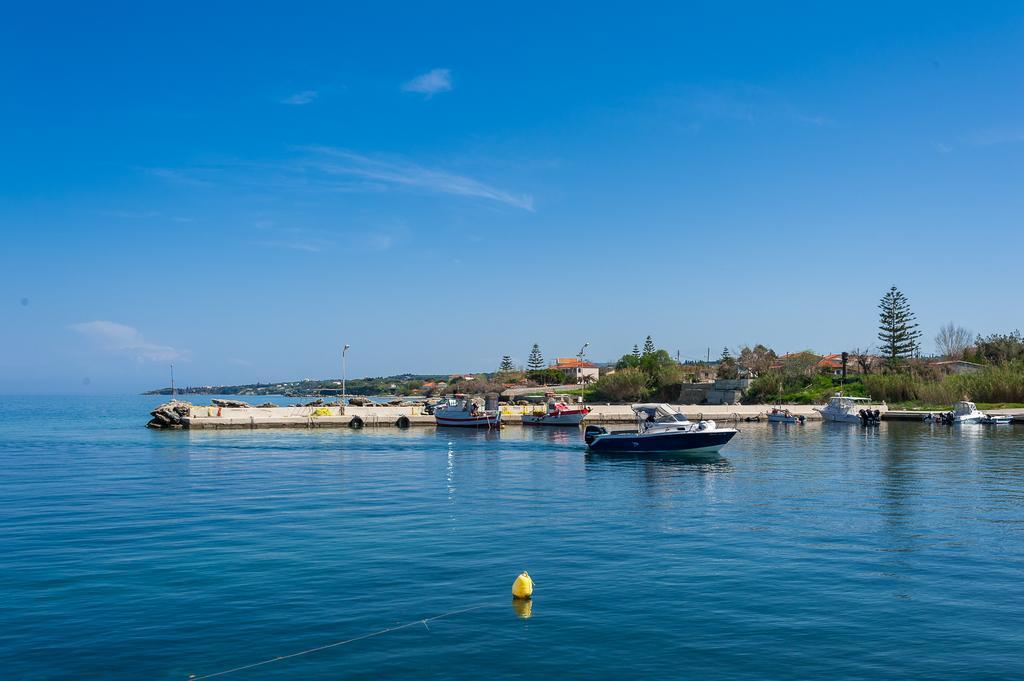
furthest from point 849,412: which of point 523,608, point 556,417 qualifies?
point 523,608

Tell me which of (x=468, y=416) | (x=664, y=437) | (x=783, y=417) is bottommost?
(x=783, y=417)

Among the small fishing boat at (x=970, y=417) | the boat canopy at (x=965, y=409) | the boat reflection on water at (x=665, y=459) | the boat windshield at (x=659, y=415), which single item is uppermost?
the boat windshield at (x=659, y=415)

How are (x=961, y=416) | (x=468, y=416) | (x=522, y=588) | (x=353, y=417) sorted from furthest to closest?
(x=353, y=417) → (x=468, y=416) → (x=961, y=416) → (x=522, y=588)

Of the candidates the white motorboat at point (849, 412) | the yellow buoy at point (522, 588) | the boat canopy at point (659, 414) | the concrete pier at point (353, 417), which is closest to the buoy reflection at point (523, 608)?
the yellow buoy at point (522, 588)

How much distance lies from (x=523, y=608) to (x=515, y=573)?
2.99m

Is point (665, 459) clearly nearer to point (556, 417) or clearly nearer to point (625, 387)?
point (556, 417)

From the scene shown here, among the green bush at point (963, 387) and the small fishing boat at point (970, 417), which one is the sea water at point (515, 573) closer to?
the small fishing boat at point (970, 417)

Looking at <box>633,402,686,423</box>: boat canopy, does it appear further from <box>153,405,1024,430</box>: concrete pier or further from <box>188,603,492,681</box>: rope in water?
<box>188,603,492,681</box>: rope in water

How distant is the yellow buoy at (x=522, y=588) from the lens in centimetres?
1757

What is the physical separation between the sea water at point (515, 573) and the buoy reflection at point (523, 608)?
0.56ft

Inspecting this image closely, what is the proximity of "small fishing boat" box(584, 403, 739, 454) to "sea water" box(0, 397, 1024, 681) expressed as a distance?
10223 mm

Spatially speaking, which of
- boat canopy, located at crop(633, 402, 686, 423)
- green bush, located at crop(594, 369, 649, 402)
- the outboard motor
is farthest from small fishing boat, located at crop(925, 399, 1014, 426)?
green bush, located at crop(594, 369, 649, 402)

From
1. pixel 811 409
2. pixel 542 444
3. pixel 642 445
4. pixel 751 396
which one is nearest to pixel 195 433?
pixel 542 444

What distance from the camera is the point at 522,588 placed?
17609 mm
